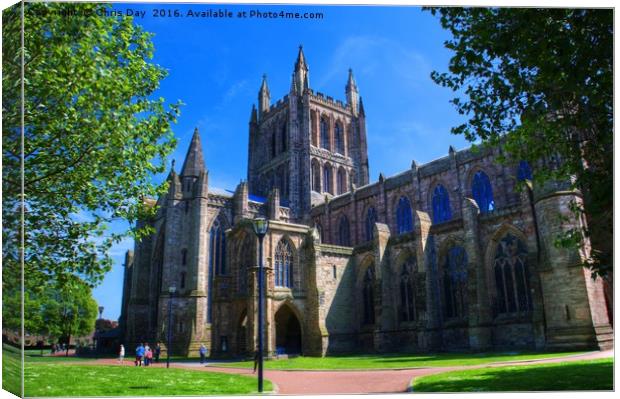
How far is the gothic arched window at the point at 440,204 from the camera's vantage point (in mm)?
39438

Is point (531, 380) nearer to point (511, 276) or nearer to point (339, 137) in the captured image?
point (511, 276)

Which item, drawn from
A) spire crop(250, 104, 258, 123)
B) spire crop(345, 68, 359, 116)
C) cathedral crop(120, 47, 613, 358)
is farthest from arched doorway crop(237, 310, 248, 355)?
spire crop(345, 68, 359, 116)

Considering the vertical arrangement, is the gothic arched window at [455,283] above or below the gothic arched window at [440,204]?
below

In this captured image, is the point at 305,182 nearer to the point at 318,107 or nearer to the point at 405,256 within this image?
the point at 318,107

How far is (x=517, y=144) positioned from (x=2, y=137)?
42.2 ft

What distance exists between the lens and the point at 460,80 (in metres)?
14.0

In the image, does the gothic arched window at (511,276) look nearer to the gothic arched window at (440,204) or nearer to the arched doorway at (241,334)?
the gothic arched window at (440,204)

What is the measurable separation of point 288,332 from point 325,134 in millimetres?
29030

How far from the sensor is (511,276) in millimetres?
27188

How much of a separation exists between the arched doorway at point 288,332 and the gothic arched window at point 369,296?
16.1 ft

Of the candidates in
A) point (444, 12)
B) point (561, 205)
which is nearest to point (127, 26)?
point (444, 12)

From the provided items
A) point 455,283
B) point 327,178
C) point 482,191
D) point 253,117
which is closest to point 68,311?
point 327,178

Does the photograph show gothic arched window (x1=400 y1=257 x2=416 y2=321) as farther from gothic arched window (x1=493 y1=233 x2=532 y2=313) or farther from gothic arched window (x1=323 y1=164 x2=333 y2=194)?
gothic arched window (x1=323 y1=164 x2=333 y2=194)

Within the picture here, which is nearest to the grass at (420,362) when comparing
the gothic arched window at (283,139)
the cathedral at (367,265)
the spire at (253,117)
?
the cathedral at (367,265)
